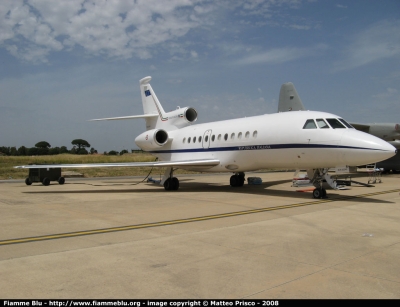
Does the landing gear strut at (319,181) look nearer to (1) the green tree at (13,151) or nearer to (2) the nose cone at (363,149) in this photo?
(2) the nose cone at (363,149)

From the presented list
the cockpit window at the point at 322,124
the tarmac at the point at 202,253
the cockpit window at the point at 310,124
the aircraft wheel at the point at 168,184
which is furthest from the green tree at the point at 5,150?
the cockpit window at the point at 322,124

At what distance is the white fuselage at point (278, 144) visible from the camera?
1250 centimetres

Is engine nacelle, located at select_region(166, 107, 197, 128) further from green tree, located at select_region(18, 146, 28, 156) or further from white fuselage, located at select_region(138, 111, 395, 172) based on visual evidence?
green tree, located at select_region(18, 146, 28, 156)

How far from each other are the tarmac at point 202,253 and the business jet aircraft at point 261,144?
2.42 m

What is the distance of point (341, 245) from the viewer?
662cm

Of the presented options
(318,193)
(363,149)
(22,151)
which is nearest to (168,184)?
(318,193)

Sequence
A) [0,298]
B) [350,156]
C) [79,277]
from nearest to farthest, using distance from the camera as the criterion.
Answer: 1. [0,298]
2. [79,277]
3. [350,156]

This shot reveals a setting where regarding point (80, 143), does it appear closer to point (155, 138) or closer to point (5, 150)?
point (5, 150)

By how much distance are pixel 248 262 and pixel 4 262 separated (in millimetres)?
3642

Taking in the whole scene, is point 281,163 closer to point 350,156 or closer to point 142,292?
point 350,156

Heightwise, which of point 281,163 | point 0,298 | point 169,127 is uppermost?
point 169,127

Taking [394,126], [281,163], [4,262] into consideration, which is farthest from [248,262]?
[394,126]

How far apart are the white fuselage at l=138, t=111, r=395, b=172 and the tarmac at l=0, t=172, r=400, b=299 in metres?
2.17

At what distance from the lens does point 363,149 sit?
12188 mm
